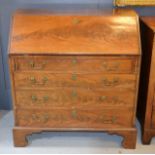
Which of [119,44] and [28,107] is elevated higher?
[119,44]

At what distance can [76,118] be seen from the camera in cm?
203

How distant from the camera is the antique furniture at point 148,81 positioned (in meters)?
1.91

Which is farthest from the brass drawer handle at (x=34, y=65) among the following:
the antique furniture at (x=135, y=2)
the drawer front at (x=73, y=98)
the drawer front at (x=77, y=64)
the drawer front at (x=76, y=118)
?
the antique furniture at (x=135, y=2)

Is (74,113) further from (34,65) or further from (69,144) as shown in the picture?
(34,65)

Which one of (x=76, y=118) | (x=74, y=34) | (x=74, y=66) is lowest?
(x=76, y=118)

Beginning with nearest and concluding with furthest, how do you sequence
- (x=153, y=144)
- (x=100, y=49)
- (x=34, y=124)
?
1. (x=100, y=49)
2. (x=34, y=124)
3. (x=153, y=144)

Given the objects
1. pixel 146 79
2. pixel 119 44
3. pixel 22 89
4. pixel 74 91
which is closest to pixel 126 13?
pixel 119 44

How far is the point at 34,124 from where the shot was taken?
204 cm

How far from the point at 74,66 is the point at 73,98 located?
24cm

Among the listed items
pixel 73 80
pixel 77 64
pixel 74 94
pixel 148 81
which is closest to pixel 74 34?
pixel 77 64

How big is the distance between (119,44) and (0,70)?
114 centimetres

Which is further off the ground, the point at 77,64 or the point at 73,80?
the point at 77,64

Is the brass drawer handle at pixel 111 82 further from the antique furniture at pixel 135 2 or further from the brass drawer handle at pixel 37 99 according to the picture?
the antique furniture at pixel 135 2

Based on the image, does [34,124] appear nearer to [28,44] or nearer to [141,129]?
[28,44]
